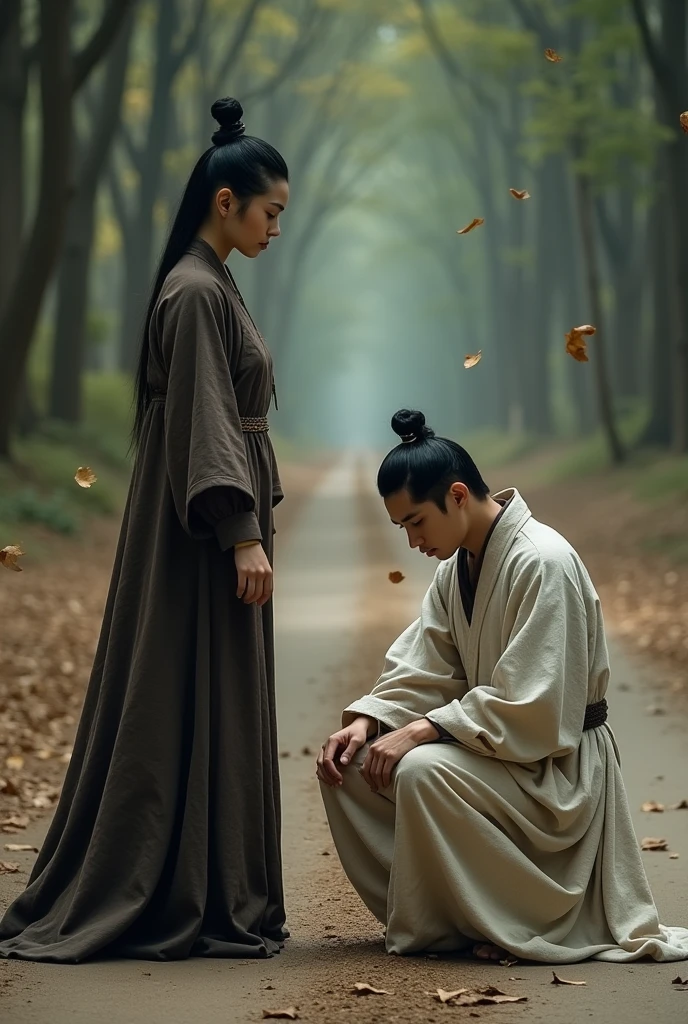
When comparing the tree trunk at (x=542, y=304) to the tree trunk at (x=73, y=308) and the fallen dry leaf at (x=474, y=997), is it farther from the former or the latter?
the fallen dry leaf at (x=474, y=997)

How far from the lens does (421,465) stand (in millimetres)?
4270

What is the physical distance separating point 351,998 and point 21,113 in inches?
589

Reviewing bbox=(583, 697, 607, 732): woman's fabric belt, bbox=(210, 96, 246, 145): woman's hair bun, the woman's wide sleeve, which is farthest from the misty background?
bbox=(583, 697, 607, 732): woman's fabric belt

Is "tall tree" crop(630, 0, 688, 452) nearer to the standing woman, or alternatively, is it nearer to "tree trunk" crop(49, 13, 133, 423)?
"tree trunk" crop(49, 13, 133, 423)

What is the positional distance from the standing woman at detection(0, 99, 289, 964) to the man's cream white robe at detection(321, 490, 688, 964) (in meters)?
0.37

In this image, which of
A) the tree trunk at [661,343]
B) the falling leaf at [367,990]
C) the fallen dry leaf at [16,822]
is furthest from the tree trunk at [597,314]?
the falling leaf at [367,990]

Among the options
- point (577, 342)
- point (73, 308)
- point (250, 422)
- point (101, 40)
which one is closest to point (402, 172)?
point (73, 308)

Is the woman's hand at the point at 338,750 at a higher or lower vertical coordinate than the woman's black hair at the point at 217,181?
lower

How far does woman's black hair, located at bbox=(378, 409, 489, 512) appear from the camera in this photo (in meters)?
4.27

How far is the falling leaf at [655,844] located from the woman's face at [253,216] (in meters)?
2.82

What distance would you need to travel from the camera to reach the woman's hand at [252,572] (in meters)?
4.27

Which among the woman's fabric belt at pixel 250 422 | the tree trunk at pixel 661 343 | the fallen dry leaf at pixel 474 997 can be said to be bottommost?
the fallen dry leaf at pixel 474 997

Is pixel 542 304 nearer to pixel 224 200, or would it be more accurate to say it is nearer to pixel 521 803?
pixel 224 200

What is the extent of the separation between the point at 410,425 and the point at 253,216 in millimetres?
773
